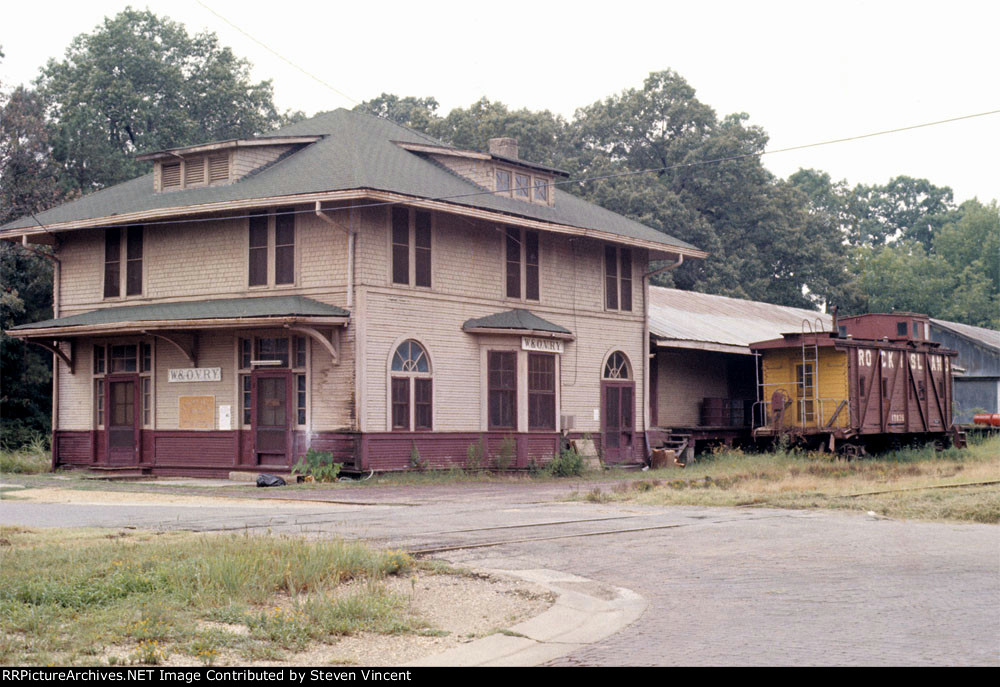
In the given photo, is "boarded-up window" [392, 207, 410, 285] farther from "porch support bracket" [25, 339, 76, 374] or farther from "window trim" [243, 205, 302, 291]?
"porch support bracket" [25, 339, 76, 374]

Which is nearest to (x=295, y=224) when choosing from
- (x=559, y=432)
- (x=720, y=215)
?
(x=559, y=432)

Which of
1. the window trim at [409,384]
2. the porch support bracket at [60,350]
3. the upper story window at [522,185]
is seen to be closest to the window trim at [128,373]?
the porch support bracket at [60,350]

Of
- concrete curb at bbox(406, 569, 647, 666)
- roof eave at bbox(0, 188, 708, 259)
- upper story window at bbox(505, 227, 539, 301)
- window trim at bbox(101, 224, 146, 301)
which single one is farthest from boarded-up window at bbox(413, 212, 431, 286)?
concrete curb at bbox(406, 569, 647, 666)

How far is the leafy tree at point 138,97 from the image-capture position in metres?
50.0

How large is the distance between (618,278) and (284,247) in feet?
33.7

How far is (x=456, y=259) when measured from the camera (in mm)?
28156

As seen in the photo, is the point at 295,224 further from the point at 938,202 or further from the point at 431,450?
the point at 938,202

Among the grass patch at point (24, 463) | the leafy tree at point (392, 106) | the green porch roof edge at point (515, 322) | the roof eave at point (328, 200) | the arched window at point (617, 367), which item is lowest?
the grass patch at point (24, 463)

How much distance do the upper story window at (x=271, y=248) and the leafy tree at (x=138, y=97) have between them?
23.7m

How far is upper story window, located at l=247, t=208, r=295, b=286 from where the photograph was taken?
87.8 ft

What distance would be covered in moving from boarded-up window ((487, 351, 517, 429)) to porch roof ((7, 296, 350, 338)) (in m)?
4.67

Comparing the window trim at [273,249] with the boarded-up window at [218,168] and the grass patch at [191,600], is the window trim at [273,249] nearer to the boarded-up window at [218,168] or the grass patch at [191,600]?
the boarded-up window at [218,168]

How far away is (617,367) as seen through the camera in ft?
107

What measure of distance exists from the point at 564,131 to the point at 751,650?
60.2 meters
